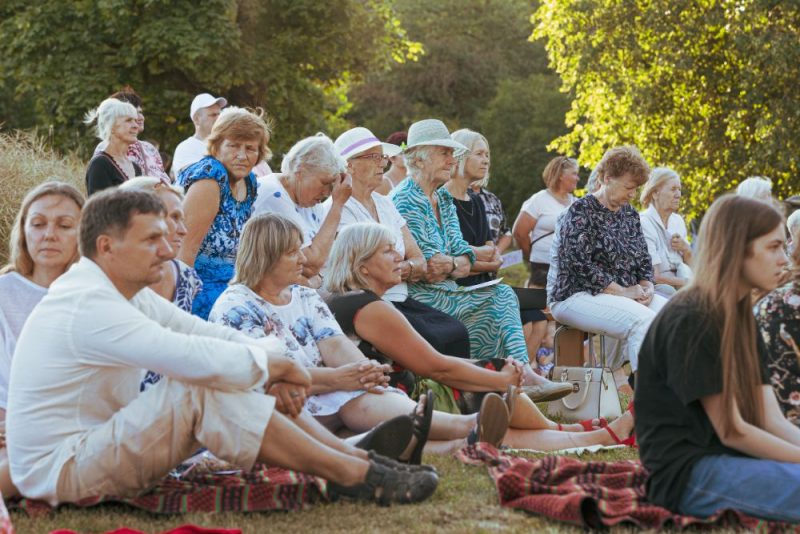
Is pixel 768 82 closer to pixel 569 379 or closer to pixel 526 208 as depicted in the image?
pixel 526 208

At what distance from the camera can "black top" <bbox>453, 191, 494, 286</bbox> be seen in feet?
29.0

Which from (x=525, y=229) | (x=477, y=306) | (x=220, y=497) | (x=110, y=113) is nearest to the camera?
(x=220, y=497)

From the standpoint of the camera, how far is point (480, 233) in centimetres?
898

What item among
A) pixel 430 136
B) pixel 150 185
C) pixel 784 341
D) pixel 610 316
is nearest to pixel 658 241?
pixel 610 316

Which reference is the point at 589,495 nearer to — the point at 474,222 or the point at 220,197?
the point at 220,197

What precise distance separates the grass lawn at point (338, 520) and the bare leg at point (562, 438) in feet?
5.27

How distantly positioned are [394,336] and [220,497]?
5.92ft

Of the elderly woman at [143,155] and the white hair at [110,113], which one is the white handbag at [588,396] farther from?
the white hair at [110,113]

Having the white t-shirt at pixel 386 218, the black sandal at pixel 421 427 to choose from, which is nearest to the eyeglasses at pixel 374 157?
the white t-shirt at pixel 386 218

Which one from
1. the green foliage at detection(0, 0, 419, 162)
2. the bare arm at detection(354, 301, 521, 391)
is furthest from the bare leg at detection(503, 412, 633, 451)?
the green foliage at detection(0, 0, 419, 162)

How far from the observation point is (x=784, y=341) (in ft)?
15.9

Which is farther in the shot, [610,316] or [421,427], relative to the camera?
[610,316]

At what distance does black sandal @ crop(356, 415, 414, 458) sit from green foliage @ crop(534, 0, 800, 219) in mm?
16511

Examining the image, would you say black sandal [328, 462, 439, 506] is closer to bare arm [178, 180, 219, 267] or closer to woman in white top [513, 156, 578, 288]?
bare arm [178, 180, 219, 267]
